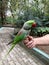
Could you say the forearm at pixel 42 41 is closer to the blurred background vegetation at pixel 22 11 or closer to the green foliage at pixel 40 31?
the green foliage at pixel 40 31

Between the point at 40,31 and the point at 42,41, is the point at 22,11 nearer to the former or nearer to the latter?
the point at 40,31

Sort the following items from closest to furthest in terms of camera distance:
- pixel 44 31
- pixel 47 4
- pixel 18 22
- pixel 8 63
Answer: pixel 8 63 → pixel 44 31 → pixel 18 22 → pixel 47 4

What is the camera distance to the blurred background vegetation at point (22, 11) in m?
11.6

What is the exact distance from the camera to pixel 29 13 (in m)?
11.9

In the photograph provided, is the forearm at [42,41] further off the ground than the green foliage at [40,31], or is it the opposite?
the forearm at [42,41]

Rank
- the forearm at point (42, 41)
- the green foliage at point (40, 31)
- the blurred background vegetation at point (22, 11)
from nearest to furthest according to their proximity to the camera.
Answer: the forearm at point (42, 41) < the green foliage at point (40, 31) < the blurred background vegetation at point (22, 11)

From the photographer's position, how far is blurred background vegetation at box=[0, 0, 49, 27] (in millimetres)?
11552

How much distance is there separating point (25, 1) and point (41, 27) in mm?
7751

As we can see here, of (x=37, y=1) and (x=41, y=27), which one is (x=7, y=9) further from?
(x=41, y=27)

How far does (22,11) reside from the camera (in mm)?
14031

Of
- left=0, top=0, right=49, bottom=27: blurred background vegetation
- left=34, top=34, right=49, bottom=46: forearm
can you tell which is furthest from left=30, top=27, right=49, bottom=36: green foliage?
left=34, top=34, right=49, bottom=46: forearm

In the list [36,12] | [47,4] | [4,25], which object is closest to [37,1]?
[47,4]

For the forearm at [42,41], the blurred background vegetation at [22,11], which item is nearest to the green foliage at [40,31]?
the blurred background vegetation at [22,11]

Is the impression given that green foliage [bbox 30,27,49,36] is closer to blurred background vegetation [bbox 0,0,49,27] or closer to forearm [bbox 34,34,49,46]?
Result: blurred background vegetation [bbox 0,0,49,27]
